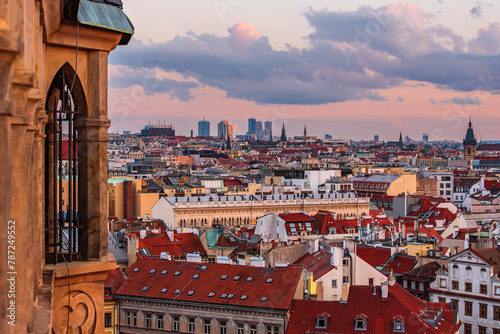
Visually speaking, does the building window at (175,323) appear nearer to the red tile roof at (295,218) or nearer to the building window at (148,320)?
the building window at (148,320)

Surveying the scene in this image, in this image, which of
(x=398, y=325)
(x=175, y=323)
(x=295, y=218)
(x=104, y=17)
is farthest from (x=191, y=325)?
(x=295, y=218)

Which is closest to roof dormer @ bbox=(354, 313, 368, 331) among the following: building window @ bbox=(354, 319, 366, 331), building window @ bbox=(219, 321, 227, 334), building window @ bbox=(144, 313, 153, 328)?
building window @ bbox=(354, 319, 366, 331)

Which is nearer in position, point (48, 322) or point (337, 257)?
point (48, 322)

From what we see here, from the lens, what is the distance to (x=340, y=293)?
132 ft

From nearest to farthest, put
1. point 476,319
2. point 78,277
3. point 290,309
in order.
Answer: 1. point 78,277
2. point 290,309
3. point 476,319

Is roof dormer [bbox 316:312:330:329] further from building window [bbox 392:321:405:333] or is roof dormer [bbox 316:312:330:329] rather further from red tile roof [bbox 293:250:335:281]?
red tile roof [bbox 293:250:335:281]

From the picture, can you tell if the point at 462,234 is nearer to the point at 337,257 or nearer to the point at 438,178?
the point at 337,257

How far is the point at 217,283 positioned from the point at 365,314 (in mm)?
7410

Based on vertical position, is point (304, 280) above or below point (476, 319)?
above

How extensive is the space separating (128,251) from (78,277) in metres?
41.0

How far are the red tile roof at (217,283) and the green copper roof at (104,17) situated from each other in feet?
84.7

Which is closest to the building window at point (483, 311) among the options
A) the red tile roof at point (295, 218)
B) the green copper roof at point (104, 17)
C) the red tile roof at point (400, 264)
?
the red tile roof at point (400, 264)

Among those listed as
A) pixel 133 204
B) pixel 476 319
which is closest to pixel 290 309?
pixel 476 319

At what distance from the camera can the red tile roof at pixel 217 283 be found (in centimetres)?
3469
